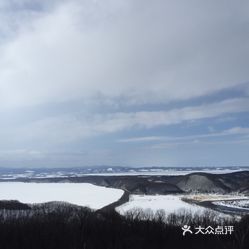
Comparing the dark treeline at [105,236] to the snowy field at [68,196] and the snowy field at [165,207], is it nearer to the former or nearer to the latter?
the snowy field at [165,207]

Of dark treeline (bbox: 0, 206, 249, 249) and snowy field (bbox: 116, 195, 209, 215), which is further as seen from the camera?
snowy field (bbox: 116, 195, 209, 215)

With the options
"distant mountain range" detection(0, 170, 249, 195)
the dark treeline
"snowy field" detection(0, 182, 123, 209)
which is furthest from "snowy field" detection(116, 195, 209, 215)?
"distant mountain range" detection(0, 170, 249, 195)

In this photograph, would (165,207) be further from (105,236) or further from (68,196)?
(105,236)

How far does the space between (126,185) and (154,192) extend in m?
18.9

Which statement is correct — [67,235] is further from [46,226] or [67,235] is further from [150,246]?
[150,246]

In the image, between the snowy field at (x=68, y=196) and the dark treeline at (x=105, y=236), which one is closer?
the dark treeline at (x=105, y=236)

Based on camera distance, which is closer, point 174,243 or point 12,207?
point 174,243

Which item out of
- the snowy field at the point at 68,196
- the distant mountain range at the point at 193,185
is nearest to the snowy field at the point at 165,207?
the snowy field at the point at 68,196

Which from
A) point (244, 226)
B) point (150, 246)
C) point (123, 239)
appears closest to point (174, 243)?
point (150, 246)

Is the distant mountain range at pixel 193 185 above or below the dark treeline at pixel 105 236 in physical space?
above

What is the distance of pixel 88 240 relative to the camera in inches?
1288

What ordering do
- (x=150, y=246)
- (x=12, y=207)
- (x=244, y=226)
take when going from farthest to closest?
(x=12, y=207) < (x=244, y=226) < (x=150, y=246)

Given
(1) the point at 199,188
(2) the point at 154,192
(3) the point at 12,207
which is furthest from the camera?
(1) the point at 199,188

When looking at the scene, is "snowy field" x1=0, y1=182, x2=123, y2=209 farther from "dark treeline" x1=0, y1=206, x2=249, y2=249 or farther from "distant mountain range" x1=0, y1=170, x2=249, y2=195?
"dark treeline" x1=0, y1=206, x2=249, y2=249
